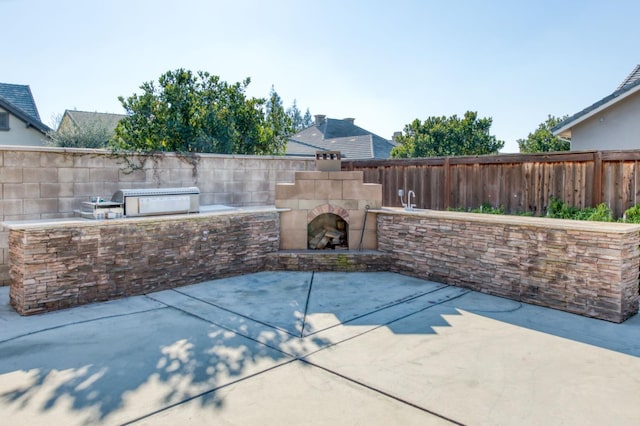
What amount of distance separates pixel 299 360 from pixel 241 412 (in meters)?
1.01

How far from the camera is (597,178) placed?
685 centimetres

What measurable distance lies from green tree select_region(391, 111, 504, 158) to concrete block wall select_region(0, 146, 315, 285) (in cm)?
1044

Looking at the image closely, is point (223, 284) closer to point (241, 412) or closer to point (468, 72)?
point (241, 412)

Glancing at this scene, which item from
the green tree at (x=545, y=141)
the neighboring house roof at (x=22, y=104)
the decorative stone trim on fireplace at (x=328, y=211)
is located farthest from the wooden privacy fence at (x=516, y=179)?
the green tree at (x=545, y=141)

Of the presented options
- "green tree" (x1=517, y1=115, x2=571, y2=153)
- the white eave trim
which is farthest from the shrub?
Answer: "green tree" (x1=517, y1=115, x2=571, y2=153)

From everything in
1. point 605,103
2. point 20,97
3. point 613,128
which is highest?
point 20,97

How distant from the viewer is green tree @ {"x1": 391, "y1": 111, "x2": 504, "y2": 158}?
727 inches

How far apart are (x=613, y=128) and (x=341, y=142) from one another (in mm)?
14602

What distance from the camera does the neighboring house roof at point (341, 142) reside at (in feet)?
69.4

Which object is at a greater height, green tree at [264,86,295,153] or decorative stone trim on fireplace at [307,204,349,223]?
green tree at [264,86,295,153]

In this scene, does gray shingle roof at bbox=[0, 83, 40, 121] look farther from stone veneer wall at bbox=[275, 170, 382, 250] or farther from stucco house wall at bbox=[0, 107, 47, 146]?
stone veneer wall at bbox=[275, 170, 382, 250]

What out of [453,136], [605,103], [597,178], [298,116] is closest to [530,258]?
[597,178]

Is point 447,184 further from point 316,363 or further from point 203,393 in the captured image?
point 203,393

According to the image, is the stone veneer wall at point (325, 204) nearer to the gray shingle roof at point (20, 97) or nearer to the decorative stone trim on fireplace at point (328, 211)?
the decorative stone trim on fireplace at point (328, 211)
